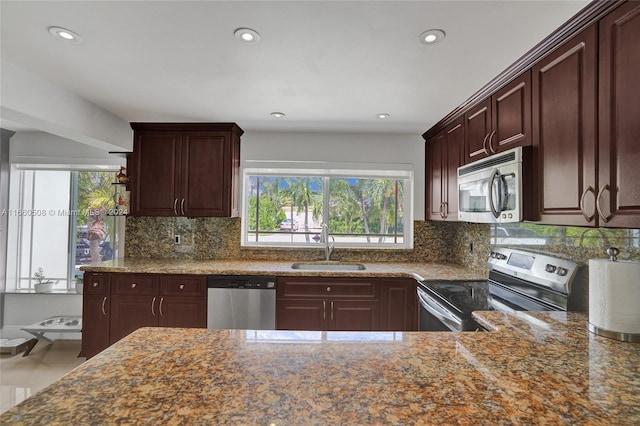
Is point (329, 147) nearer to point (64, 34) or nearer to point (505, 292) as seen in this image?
point (505, 292)

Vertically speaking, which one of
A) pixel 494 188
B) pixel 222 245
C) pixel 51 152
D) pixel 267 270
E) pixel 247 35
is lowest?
pixel 267 270

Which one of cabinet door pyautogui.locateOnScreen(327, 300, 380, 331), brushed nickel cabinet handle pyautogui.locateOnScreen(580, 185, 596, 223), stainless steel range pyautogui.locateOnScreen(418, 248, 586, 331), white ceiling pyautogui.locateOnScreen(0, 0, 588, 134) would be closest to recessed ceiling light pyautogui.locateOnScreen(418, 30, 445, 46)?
white ceiling pyautogui.locateOnScreen(0, 0, 588, 134)

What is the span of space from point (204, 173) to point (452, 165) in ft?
7.70

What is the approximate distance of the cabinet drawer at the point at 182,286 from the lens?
2846 millimetres

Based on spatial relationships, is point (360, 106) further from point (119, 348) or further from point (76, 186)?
point (76, 186)

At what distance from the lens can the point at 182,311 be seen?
2.84 metres

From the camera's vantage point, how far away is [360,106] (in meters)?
2.63

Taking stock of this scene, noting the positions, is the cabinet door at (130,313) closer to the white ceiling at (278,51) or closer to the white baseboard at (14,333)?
the white baseboard at (14,333)

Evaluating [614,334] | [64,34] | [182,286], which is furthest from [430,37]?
[182,286]

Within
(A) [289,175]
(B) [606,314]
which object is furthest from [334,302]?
(B) [606,314]

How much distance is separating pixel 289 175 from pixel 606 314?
2914 millimetres

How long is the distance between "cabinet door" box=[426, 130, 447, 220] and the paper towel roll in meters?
1.77

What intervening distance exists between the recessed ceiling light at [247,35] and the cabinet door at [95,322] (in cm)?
256

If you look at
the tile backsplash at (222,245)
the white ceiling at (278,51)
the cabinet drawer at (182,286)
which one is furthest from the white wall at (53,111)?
the cabinet drawer at (182,286)
